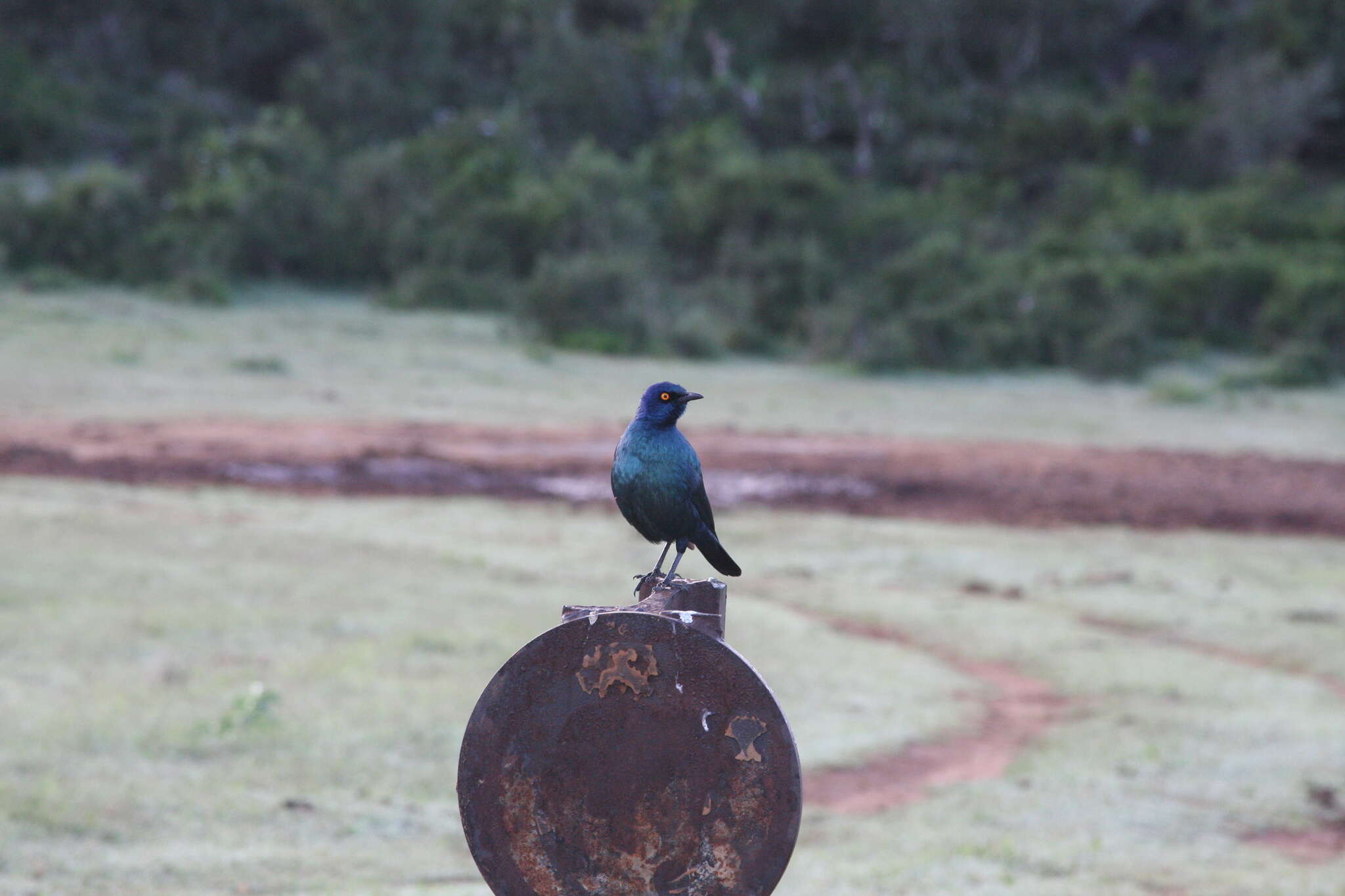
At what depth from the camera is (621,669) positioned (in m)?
2.52

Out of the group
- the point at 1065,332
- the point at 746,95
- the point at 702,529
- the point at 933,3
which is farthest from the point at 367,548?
the point at 933,3

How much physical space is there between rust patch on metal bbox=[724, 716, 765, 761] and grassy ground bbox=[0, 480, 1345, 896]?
121 inches

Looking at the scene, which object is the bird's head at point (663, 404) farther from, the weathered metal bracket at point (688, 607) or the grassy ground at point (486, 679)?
the grassy ground at point (486, 679)

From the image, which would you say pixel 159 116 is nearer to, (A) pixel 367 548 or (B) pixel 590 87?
(B) pixel 590 87

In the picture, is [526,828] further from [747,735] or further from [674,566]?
[674,566]

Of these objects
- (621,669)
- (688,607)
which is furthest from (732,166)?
(621,669)

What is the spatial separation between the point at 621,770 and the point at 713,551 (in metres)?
0.81

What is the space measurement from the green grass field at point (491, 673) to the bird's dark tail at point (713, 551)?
249 centimetres

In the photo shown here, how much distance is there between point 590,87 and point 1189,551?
25517 millimetres

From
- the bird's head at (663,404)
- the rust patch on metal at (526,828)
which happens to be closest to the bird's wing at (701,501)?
the bird's head at (663,404)

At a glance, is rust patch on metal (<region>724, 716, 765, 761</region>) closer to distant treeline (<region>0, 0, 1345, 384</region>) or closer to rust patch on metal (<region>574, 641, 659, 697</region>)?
rust patch on metal (<region>574, 641, 659, 697</region>)

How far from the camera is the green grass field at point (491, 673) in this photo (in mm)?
5828

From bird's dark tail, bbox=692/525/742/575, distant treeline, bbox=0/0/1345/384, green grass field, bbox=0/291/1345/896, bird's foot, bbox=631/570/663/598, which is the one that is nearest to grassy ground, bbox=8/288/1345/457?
green grass field, bbox=0/291/1345/896

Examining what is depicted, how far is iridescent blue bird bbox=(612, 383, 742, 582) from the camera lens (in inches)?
123
